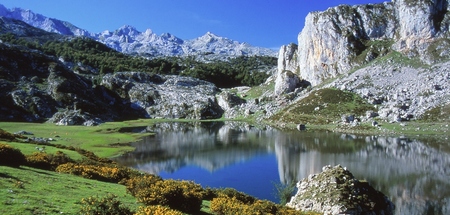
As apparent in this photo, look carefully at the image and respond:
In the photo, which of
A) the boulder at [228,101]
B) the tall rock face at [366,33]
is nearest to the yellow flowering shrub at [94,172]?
the boulder at [228,101]

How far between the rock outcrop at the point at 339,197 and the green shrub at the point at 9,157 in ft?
78.7

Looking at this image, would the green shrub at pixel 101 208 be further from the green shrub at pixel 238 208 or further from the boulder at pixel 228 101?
the boulder at pixel 228 101

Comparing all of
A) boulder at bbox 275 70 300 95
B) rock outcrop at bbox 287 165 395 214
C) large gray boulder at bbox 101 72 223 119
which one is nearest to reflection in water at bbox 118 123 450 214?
rock outcrop at bbox 287 165 395 214

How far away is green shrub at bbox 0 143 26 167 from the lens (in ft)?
81.2

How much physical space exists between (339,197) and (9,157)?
2706 cm

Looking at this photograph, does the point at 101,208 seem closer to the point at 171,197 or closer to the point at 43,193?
the point at 171,197

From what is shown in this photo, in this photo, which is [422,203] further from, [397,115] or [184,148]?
[397,115]

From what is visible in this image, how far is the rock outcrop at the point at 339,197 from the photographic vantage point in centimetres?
2911

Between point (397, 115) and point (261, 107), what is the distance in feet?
229

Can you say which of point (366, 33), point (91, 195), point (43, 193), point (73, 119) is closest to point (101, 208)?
point (43, 193)

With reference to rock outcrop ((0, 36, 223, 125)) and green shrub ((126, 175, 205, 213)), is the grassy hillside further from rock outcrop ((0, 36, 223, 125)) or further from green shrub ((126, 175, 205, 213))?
rock outcrop ((0, 36, 223, 125))

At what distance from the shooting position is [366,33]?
176000 mm

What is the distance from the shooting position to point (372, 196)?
103 feet

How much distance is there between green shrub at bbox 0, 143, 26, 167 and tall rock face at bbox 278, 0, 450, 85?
502 ft
